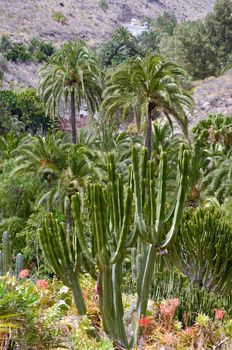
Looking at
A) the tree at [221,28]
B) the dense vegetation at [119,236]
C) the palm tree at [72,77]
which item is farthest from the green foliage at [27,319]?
the tree at [221,28]

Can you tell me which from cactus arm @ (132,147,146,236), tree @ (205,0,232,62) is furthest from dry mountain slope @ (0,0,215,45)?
cactus arm @ (132,147,146,236)

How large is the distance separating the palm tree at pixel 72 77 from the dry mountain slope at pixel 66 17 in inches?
2071

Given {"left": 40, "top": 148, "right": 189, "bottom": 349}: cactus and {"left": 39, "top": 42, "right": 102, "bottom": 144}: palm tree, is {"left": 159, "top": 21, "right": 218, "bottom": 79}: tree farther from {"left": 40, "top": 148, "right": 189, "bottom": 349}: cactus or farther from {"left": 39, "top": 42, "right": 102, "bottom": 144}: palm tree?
{"left": 40, "top": 148, "right": 189, "bottom": 349}: cactus

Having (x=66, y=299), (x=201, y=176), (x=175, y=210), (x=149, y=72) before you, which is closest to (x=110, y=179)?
(x=175, y=210)

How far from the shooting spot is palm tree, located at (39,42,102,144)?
827 inches

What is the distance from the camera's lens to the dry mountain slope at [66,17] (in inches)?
3000

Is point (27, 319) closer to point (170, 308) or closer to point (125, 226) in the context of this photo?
point (125, 226)

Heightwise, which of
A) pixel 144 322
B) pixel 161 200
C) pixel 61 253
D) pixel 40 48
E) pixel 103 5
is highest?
pixel 103 5

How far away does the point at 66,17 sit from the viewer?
85500 mm

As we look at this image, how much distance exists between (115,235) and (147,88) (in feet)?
29.5

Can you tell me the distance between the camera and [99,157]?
63.9 ft

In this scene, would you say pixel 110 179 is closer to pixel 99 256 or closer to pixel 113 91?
pixel 99 256

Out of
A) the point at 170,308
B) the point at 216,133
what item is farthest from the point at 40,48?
the point at 170,308

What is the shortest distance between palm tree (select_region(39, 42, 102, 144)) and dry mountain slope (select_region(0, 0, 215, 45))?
173 feet
